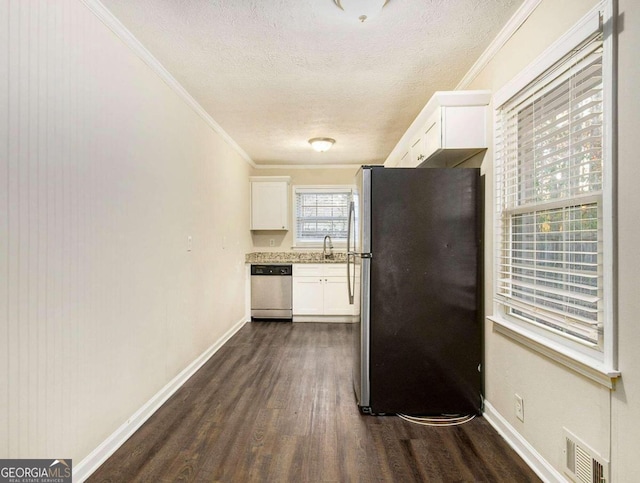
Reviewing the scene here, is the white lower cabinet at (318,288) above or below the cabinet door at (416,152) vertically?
below

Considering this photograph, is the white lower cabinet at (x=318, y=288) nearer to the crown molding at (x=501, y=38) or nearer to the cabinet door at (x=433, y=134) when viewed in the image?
the cabinet door at (x=433, y=134)

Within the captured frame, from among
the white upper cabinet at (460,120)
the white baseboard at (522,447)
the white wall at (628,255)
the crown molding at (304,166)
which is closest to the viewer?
the white wall at (628,255)

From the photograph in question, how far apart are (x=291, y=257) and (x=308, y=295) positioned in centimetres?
67

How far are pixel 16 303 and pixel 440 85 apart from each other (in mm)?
2985

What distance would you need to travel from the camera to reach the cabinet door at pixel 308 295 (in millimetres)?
4750

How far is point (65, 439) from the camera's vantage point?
1476mm

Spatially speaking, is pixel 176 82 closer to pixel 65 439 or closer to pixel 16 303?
pixel 16 303

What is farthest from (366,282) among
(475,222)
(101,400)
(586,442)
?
(101,400)

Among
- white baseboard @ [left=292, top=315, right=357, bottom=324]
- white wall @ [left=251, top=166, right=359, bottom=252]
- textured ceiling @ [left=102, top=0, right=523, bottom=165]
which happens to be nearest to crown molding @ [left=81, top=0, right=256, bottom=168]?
textured ceiling @ [left=102, top=0, right=523, bottom=165]

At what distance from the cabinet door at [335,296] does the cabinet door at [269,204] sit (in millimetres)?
1281

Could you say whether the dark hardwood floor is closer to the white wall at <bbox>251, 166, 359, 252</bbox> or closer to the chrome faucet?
the chrome faucet

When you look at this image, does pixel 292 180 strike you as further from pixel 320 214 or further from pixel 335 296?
pixel 335 296

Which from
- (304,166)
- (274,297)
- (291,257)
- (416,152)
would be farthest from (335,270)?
(416,152)

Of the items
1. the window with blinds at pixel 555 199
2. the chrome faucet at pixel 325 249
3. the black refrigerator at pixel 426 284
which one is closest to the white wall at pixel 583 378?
the window with blinds at pixel 555 199
